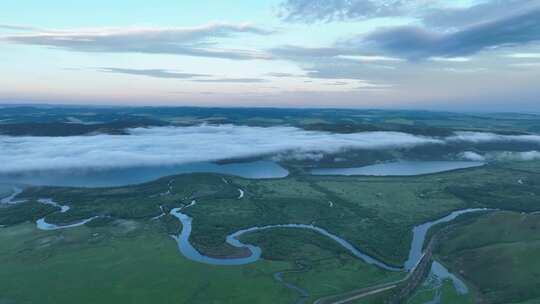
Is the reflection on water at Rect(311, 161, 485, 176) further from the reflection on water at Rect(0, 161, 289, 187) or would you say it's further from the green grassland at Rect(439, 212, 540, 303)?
the green grassland at Rect(439, 212, 540, 303)

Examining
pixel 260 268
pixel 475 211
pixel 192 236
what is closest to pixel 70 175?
pixel 192 236

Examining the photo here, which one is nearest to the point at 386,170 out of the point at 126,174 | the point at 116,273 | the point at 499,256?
the point at 499,256

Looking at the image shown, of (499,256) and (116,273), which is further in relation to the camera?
(499,256)

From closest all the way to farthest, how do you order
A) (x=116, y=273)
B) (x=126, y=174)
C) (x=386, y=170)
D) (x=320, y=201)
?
(x=116, y=273) → (x=320, y=201) → (x=126, y=174) → (x=386, y=170)

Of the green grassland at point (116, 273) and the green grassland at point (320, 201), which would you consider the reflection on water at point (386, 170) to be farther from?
the green grassland at point (116, 273)

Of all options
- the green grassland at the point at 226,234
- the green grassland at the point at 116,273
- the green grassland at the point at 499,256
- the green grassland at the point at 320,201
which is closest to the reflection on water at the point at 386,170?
the green grassland at the point at 320,201

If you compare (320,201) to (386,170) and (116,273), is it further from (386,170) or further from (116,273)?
(386,170)
